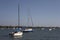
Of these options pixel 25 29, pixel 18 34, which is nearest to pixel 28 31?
pixel 25 29

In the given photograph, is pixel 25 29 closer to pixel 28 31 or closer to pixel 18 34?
pixel 28 31

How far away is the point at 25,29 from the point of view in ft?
433

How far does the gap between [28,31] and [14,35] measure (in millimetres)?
44669

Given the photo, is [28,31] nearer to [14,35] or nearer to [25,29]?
[25,29]

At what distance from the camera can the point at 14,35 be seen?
3440 inches

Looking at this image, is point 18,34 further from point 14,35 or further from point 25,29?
point 25,29

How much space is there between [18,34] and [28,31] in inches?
1712

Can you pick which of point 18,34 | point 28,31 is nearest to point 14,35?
point 18,34

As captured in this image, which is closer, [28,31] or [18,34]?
[18,34]

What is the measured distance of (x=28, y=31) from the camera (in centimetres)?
13162

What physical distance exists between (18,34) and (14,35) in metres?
2.07

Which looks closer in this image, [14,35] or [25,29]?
[14,35]

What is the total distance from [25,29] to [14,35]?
147 feet

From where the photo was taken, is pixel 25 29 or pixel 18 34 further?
pixel 25 29
